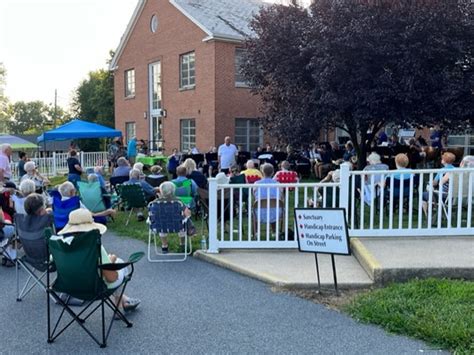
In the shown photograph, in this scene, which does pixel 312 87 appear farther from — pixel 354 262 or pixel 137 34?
pixel 137 34

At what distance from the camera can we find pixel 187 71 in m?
22.2

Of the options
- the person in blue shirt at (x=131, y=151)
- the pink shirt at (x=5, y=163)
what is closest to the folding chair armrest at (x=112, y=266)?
the pink shirt at (x=5, y=163)

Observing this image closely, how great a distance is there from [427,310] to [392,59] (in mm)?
7697

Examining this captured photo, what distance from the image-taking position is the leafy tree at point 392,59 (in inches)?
415

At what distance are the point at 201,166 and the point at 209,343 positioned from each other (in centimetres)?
1261

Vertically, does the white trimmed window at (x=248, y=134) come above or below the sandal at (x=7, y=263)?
above

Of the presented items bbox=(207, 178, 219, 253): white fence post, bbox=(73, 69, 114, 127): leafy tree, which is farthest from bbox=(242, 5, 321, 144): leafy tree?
bbox=(73, 69, 114, 127): leafy tree

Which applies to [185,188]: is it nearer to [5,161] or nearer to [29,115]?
[5,161]

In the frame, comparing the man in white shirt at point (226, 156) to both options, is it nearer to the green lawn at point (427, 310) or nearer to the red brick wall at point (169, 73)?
the red brick wall at point (169, 73)

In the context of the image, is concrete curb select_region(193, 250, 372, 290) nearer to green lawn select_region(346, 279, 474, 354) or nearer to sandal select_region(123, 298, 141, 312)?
green lawn select_region(346, 279, 474, 354)

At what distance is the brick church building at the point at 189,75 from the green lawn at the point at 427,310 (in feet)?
51.7

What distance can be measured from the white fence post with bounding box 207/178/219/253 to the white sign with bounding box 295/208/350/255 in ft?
5.68

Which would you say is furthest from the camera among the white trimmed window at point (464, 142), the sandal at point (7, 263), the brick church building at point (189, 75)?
the brick church building at point (189, 75)

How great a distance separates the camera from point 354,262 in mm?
6355
